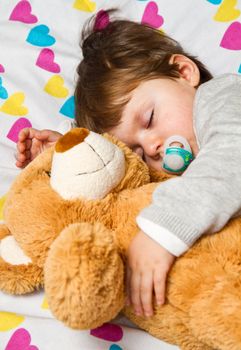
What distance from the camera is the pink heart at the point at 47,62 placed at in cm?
141

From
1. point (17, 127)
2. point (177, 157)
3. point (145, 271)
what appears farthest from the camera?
point (17, 127)

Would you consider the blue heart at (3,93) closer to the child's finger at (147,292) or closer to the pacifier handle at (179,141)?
the pacifier handle at (179,141)

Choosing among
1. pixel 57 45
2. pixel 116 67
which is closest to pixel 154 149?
pixel 116 67

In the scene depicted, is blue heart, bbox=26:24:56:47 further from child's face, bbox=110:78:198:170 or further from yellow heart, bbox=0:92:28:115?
child's face, bbox=110:78:198:170

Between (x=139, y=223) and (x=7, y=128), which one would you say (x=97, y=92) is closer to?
(x=7, y=128)

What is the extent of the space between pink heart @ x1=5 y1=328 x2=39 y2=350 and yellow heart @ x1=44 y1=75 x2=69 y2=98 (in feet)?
2.28

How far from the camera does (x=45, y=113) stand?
132cm

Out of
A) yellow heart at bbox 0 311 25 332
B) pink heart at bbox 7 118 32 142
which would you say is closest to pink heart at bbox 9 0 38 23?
pink heart at bbox 7 118 32 142

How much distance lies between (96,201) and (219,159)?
8.1 inches

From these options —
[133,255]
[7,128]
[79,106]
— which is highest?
[133,255]

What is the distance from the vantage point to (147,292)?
0.71 metres

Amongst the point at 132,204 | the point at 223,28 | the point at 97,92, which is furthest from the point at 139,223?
the point at 223,28

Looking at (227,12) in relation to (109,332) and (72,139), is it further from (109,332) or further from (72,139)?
(109,332)

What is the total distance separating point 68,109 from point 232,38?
448 mm
